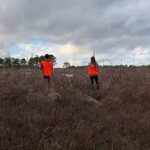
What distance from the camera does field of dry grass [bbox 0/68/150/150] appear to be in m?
13.3

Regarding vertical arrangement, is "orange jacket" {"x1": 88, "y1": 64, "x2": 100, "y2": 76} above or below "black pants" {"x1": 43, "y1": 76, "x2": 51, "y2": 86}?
above

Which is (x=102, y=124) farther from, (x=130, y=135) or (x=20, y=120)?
(x=20, y=120)

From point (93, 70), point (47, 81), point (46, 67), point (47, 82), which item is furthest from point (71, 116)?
point (93, 70)

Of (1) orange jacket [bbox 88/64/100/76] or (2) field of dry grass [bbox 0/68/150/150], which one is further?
(1) orange jacket [bbox 88/64/100/76]

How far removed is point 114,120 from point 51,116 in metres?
2.35

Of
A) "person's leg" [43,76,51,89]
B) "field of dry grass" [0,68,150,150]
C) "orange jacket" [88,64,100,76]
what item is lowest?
"field of dry grass" [0,68,150,150]

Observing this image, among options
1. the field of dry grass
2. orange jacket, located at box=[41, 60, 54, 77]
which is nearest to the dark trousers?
orange jacket, located at box=[41, 60, 54, 77]

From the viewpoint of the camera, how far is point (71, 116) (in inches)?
616

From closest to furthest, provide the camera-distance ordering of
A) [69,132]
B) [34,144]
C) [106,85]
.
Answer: [34,144] → [69,132] → [106,85]

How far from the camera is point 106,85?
893 inches

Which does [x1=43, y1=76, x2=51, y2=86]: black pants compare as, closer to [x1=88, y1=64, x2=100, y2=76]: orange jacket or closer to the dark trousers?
the dark trousers

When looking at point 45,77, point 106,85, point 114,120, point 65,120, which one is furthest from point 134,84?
point 65,120

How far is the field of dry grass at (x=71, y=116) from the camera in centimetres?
1327

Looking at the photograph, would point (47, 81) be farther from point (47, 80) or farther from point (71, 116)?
point (71, 116)
